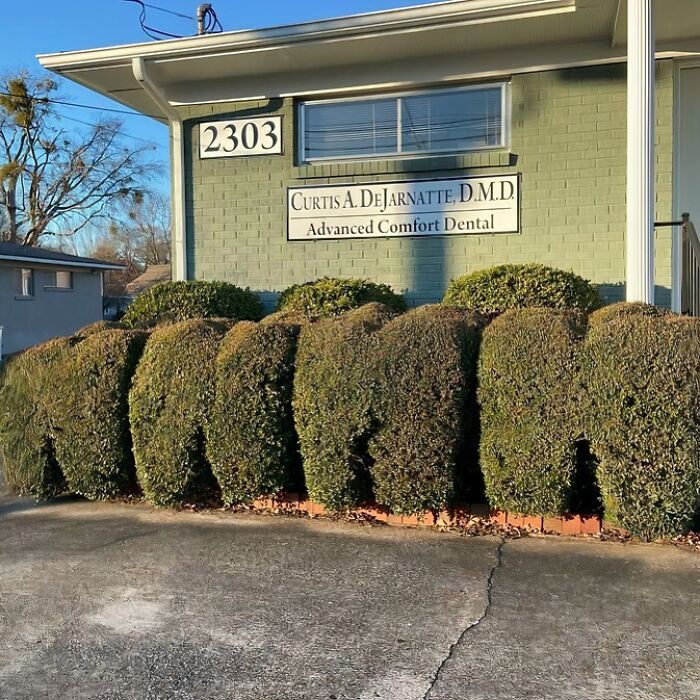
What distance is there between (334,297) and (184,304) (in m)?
1.62

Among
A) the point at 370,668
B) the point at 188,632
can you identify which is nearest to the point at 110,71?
the point at 188,632

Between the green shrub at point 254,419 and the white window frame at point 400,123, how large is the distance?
450 cm

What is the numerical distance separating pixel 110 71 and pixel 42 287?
16734 millimetres

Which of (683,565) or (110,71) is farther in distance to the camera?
(110,71)

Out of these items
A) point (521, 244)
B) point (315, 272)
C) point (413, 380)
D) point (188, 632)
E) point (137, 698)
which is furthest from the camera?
point (315, 272)

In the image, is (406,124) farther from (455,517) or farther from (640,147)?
(455,517)

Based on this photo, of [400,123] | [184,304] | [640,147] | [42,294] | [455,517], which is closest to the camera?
[455,517]

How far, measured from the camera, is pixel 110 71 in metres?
8.88

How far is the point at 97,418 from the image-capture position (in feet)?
17.2

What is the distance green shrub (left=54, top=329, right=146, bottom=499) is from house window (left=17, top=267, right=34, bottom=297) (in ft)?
64.0

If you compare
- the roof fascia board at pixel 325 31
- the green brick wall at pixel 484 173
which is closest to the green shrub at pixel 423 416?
the green brick wall at pixel 484 173

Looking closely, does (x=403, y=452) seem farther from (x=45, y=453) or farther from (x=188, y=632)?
(x=45, y=453)

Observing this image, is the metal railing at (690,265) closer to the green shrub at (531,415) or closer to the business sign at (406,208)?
the business sign at (406,208)

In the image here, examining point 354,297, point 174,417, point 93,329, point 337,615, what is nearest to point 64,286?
point 354,297
